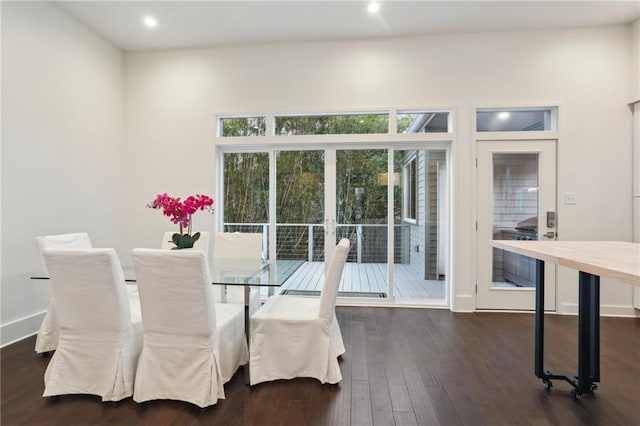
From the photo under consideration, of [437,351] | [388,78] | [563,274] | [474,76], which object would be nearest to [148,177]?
[388,78]

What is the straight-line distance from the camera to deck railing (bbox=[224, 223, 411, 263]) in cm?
409

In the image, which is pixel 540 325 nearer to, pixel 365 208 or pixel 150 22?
pixel 365 208

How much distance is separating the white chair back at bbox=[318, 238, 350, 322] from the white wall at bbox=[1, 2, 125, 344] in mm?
2928

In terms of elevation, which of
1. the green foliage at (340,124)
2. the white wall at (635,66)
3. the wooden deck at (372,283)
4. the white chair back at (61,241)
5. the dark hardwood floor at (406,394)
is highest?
the white wall at (635,66)

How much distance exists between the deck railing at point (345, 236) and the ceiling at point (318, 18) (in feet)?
7.80

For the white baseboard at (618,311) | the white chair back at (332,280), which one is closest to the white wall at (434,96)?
the white baseboard at (618,311)

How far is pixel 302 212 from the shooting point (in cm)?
421

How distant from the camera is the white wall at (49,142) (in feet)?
9.51

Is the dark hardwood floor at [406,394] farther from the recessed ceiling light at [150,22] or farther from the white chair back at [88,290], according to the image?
the recessed ceiling light at [150,22]

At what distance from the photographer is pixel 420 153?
404cm

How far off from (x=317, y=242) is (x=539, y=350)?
259 centimetres

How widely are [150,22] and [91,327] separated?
340cm

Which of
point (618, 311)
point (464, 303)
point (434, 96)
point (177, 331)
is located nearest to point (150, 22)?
point (434, 96)

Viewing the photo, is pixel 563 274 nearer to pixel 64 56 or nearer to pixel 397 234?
pixel 397 234
